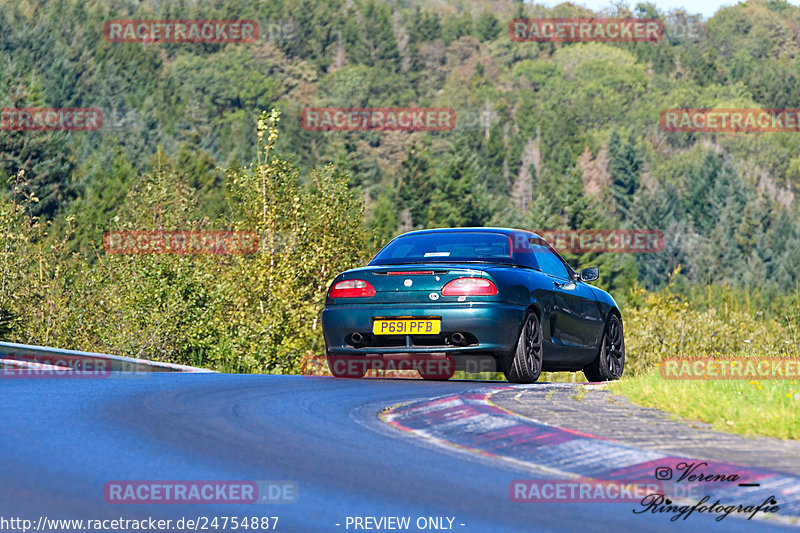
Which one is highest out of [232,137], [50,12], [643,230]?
[50,12]

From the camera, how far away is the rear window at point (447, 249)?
40.7 feet

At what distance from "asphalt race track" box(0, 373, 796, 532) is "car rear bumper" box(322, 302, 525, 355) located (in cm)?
166

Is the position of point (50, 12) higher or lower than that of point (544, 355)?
higher

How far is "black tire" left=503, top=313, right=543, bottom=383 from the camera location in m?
11.7

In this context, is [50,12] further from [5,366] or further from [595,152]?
[5,366]

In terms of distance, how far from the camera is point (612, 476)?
6.12m

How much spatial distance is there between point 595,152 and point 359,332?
477 feet

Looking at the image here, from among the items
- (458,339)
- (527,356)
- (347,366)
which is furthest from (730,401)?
(347,366)

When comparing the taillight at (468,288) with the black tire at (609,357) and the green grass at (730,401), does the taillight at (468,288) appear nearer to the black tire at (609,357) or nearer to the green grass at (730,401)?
the green grass at (730,401)

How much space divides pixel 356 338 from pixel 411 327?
60cm

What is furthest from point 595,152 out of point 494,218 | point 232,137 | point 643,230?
point 494,218

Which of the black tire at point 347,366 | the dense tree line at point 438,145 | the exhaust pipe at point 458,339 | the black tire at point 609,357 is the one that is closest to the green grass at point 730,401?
the exhaust pipe at point 458,339

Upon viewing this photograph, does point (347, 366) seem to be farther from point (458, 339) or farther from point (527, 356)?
point (527, 356)

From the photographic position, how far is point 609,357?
47.9ft
